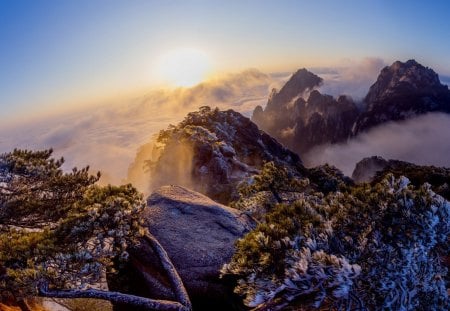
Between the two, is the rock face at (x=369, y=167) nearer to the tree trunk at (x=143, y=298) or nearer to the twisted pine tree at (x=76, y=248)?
the tree trunk at (x=143, y=298)

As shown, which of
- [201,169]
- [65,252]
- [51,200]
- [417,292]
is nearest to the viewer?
[417,292]

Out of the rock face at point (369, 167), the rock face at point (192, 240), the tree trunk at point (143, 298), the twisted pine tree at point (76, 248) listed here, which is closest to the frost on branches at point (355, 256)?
the tree trunk at point (143, 298)

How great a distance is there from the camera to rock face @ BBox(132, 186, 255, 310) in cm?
1539

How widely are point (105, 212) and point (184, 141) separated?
172 feet

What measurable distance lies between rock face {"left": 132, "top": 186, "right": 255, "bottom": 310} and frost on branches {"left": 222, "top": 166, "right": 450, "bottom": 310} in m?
4.89

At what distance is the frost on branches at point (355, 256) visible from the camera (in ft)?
30.0

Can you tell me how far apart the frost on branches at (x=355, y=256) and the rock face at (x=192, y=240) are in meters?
4.89

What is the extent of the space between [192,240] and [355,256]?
8.82 meters

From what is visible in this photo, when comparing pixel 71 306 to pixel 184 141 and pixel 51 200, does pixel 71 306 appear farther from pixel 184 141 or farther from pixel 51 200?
pixel 184 141

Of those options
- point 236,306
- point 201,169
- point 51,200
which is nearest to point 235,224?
point 236,306

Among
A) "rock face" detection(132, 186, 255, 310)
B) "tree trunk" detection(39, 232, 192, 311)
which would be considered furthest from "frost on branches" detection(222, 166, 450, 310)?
"rock face" detection(132, 186, 255, 310)

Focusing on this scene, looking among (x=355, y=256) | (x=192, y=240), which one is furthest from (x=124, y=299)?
(x=355, y=256)

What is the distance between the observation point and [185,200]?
67.9 ft

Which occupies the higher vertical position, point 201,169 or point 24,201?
point 24,201
